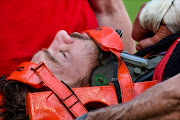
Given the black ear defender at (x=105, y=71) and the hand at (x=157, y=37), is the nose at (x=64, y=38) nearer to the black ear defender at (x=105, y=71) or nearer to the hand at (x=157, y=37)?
the black ear defender at (x=105, y=71)

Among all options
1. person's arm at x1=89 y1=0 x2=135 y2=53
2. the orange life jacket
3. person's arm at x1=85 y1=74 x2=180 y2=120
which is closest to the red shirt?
person's arm at x1=89 y1=0 x2=135 y2=53

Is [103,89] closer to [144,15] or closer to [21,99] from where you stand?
[21,99]

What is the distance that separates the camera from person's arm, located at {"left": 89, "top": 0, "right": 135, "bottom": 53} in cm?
150

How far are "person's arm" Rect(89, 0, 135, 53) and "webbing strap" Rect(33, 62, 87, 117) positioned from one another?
0.79 m

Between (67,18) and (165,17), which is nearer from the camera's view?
(165,17)

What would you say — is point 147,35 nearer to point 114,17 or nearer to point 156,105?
point 114,17

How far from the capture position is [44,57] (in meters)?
0.97

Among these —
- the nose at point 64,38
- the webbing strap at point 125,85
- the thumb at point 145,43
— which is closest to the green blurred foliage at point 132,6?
the thumb at point 145,43

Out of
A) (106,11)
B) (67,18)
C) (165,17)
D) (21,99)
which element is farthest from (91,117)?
(106,11)

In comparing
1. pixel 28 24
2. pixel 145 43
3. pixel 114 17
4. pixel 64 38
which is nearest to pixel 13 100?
pixel 64 38

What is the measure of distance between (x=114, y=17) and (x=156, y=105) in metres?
1.07

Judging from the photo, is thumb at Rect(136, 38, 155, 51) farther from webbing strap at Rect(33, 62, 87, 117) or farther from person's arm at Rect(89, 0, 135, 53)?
webbing strap at Rect(33, 62, 87, 117)

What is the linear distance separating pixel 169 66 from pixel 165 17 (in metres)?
0.28

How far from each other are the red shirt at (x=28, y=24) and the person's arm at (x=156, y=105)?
77 centimetres
